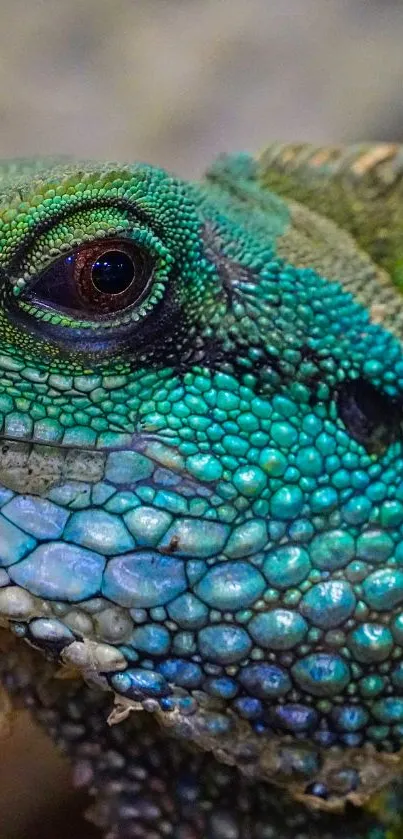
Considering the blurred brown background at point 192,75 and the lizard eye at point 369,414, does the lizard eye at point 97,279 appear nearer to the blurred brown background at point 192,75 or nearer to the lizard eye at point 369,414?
the lizard eye at point 369,414

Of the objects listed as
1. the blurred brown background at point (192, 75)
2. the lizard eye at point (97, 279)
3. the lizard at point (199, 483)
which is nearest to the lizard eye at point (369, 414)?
the lizard at point (199, 483)

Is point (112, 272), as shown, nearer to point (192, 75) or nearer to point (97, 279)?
point (97, 279)

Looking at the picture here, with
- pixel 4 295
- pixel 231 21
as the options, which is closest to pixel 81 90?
pixel 231 21

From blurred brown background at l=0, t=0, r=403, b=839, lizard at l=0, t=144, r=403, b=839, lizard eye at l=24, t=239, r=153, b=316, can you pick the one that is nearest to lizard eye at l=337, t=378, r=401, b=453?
lizard at l=0, t=144, r=403, b=839

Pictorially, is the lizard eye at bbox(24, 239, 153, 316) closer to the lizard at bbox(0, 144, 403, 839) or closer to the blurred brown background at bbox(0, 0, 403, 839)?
the lizard at bbox(0, 144, 403, 839)

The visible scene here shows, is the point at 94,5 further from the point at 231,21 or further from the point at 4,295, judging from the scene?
the point at 4,295

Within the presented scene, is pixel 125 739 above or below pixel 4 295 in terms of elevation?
below

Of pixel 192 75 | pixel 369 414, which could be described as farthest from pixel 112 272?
pixel 192 75
